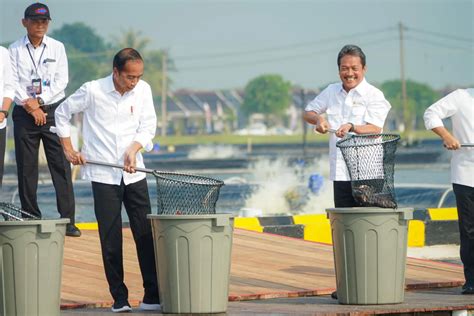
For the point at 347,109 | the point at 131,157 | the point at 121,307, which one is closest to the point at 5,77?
the point at 131,157

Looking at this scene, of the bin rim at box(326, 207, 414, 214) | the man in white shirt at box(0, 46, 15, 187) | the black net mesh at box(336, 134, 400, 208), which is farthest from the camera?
the man in white shirt at box(0, 46, 15, 187)

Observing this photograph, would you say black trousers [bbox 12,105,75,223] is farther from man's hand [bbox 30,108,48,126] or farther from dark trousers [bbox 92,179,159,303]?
dark trousers [bbox 92,179,159,303]

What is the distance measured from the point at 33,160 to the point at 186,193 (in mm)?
2989

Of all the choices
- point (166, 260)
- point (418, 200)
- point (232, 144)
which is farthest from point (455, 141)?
point (232, 144)

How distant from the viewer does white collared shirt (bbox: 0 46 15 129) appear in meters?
9.07

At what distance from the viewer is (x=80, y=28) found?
15488cm

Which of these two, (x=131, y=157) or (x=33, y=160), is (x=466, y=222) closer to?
(x=131, y=157)

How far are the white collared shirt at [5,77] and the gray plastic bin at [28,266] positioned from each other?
2205 millimetres

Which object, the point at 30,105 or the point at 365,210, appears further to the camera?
the point at 30,105

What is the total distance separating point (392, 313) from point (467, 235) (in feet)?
4.10

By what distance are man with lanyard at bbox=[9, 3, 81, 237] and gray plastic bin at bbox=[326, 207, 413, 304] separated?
290 cm

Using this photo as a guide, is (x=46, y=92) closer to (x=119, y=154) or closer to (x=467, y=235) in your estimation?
(x=119, y=154)

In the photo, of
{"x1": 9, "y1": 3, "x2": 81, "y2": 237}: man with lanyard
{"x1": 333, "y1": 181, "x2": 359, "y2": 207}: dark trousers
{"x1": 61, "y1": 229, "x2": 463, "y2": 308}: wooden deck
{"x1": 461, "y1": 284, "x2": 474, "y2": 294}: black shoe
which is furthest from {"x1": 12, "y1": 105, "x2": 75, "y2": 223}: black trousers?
{"x1": 461, "y1": 284, "x2": 474, "y2": 294}: black shoe

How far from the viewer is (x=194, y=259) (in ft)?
24.3
